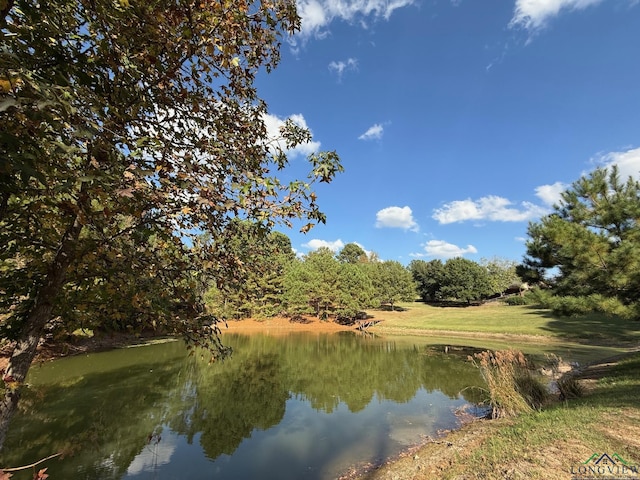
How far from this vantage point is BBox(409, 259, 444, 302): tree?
2533 inches

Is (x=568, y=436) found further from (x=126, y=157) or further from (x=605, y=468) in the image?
(x=126, y=157)

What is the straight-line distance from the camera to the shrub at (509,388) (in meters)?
8.58

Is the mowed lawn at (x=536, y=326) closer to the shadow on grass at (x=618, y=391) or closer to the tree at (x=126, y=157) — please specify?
the shadow on grass at (x=618, y=391)

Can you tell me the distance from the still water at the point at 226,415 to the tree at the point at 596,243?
565 cm

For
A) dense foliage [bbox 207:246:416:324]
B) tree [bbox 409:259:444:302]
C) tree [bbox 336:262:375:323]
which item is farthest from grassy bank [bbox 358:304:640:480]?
tree [bbox 409:259:444:302]

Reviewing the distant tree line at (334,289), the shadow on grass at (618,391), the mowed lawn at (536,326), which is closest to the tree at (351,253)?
the distant tree line at (334,289)

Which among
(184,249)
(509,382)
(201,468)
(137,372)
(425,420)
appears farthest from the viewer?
(137,372)

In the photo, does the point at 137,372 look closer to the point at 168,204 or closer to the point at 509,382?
the point at 509,382

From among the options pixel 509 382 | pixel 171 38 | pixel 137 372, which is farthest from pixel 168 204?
pixel 137 372

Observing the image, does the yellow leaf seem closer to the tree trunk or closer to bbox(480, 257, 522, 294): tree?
the tree trunk

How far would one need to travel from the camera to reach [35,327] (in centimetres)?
309

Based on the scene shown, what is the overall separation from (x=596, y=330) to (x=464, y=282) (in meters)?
30.5

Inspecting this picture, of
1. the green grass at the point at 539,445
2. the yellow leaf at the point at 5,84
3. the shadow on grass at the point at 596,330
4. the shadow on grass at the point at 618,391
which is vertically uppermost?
the yellow leaf at the point at 5,84

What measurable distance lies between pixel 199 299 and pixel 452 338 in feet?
104
